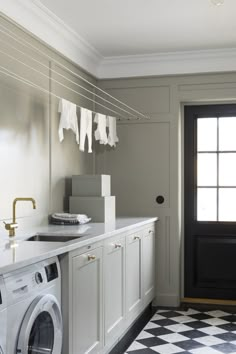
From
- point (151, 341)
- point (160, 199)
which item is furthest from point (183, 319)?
point (160, 199)

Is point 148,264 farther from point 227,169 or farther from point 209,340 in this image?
point 227,169

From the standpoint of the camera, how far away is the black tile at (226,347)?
345cm

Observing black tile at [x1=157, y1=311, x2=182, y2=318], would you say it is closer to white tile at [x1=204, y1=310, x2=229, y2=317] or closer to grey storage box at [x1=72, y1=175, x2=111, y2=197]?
white tile at [x1=204, y1=310, x2=229, y2=317]

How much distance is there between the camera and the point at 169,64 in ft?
15.4

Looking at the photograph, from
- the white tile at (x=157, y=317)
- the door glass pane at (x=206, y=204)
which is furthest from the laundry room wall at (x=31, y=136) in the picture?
the door glass pane at (x=206, y=204)

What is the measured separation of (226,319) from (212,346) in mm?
745

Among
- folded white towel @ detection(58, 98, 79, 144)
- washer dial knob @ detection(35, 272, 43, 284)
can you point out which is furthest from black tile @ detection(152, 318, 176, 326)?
washer dial knob @ detection(35, 272, 43, 284)

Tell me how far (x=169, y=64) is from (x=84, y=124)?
130 centimetres

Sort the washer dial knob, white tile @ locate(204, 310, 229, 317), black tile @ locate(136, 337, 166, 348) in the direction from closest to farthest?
the washer dial knob < black tile @ locate(136, 337, 166, 348) < white tile @ locate(204, 310, 229, 317)

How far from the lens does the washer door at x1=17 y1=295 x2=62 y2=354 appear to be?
2005 millimetres

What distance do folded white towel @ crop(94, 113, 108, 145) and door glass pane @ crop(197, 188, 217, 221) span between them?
3.81ft

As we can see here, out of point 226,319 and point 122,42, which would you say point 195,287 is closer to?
point 226,319

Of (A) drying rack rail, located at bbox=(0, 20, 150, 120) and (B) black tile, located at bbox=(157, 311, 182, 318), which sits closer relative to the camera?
(A) drying rack rail, located at bbox=(0, 20, 150, 120)

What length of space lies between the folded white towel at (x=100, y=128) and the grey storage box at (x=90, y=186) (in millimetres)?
390
